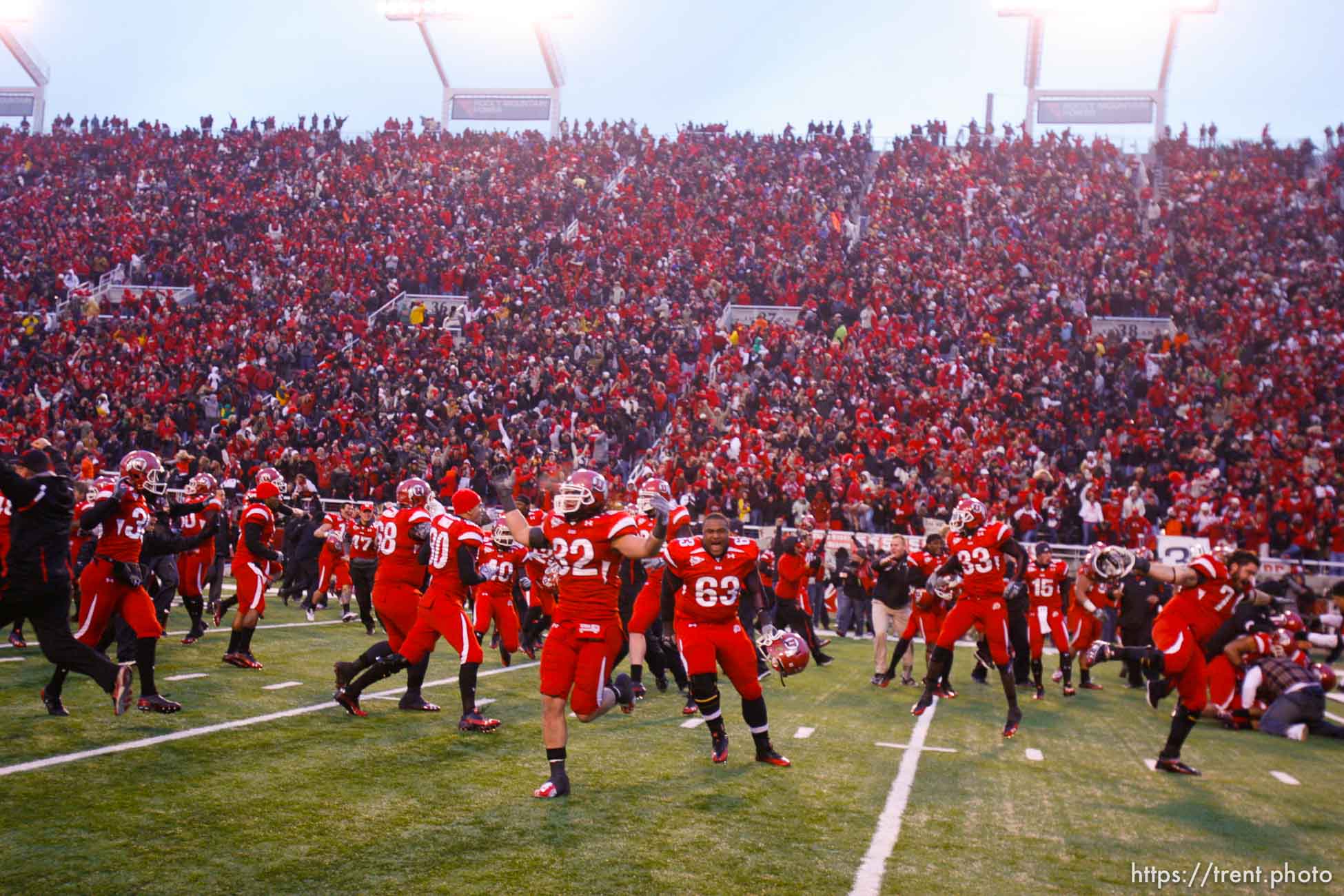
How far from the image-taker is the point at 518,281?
1129 inches

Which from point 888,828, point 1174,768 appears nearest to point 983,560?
point 1174,768

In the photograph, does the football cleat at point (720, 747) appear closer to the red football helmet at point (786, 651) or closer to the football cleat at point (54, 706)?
the red football helmet at point (786, 651)

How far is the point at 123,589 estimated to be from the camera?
791cm

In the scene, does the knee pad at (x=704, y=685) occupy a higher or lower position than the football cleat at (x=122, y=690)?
higher

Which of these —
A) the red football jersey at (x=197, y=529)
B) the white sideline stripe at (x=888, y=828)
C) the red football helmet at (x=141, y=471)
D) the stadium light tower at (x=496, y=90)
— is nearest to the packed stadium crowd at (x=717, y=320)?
the stadium light tower at (x=496, y=90)

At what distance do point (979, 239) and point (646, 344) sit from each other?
31.1 ft

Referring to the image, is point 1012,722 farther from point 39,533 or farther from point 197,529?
point 197,529

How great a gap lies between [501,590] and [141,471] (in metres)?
3.09

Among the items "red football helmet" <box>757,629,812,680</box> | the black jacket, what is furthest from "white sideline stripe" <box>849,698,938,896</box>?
the black jacket

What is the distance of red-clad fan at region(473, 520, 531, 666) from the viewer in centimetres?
943

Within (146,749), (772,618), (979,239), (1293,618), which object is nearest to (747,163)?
(979,239)

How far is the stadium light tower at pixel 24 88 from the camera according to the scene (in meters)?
39.7

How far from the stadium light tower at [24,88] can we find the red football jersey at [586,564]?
41.7 meters

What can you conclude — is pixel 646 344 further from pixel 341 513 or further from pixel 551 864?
pixel 551 864
